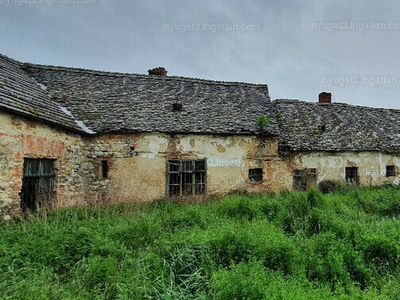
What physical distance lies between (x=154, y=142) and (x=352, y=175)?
10.5 meters

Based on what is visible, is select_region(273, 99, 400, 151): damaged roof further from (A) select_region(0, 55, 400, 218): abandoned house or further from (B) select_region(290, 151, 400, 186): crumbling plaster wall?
(B) select_region(290, 151, 400, 186): crumbling plaster wall

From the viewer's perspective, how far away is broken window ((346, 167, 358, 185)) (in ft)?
49.1

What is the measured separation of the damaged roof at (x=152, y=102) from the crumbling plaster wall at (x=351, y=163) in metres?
2.72

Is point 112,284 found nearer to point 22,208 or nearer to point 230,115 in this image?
point 22,208

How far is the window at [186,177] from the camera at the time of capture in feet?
39.1

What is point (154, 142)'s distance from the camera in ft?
38.7

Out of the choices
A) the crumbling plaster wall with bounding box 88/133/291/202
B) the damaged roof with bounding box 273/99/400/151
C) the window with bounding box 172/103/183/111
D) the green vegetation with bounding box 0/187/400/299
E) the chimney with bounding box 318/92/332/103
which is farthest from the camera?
the chimney with bounding box 318/92/332/103

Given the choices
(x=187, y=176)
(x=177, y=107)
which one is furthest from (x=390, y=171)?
(x=177, y=107)

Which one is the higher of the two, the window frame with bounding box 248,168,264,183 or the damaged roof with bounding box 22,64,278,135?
the damaged roof with bounding box 22,64,278,135

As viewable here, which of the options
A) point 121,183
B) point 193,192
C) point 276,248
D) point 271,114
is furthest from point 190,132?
point 276,248

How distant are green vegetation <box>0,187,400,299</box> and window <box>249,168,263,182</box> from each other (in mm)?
6391

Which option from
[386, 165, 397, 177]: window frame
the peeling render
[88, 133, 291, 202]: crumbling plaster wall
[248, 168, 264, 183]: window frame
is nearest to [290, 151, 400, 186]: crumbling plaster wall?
the peeling render

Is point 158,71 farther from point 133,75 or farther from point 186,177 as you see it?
point 186,177

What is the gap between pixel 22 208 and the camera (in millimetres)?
8023
